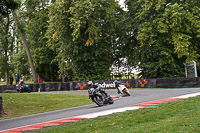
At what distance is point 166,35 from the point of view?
3600 cm

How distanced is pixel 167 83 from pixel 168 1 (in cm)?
1303

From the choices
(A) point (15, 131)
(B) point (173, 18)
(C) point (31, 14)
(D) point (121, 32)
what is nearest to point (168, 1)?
(B) point (173, 18)

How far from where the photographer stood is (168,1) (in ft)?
121

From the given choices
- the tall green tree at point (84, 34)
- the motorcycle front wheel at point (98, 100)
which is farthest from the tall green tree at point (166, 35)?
the motorcycle front wheel at point (98, 100)

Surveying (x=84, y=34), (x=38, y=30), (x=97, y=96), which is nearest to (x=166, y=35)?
(x=84, y=34)

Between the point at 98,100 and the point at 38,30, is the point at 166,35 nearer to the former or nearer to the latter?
the point at 38,30

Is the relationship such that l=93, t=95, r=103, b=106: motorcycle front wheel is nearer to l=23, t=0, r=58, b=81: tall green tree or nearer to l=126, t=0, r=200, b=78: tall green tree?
l=126, t=0, r=200, b=78: tall green tree

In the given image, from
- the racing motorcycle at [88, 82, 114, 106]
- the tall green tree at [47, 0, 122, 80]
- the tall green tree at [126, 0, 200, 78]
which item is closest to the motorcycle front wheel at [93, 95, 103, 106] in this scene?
the racing motorcycle at [88, 82, 114, 106]

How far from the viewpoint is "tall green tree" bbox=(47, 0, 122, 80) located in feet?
119

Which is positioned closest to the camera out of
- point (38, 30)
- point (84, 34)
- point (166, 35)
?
point (166, 35)

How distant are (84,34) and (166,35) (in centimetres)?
1065

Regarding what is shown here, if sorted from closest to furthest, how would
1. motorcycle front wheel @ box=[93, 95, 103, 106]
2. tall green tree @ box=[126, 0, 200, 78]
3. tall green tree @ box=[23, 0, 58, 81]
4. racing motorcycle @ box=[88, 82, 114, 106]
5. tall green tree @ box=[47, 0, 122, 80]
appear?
racing motorcycle @ box=[88, 82, 114, 106], motorcycle front wheel @ box=[93, 95, 103, 106], tall green tree @ box=[126, 0, 200, 78], tall green tree @ box=[47, 0, 122, 80], tall green tree @ box=[23, 0, 58, 81]

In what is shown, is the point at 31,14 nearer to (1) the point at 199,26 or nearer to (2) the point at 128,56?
(2) the point at 128,56

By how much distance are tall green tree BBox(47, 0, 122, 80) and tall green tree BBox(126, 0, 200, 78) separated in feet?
14.7
